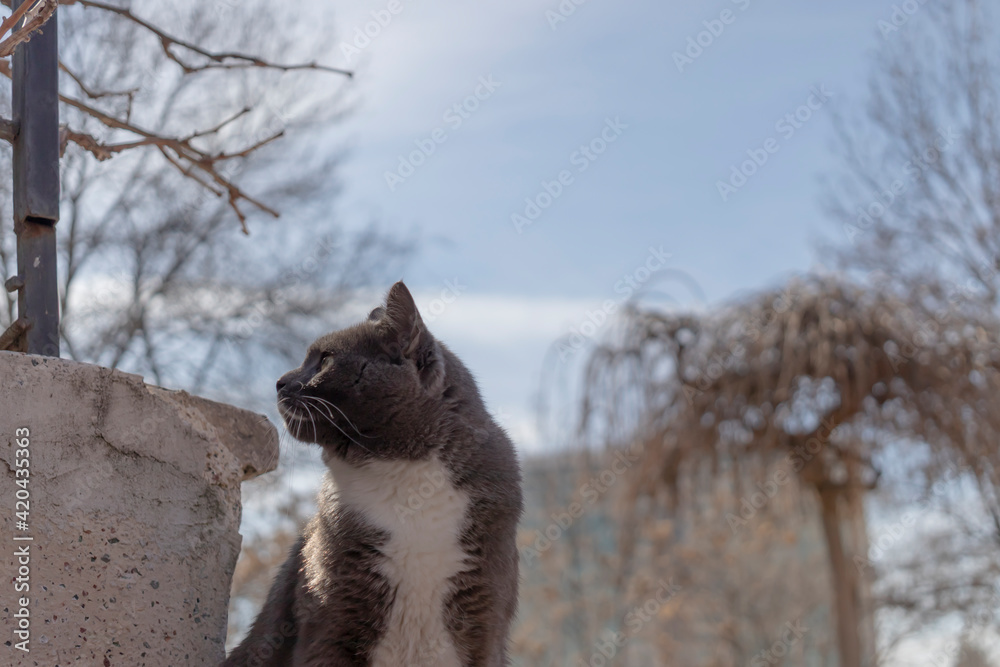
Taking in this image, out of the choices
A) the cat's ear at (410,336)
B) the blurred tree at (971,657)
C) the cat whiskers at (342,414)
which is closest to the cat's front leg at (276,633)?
the cat whiskers at (342,414)

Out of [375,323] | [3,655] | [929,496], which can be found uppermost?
[929,496]

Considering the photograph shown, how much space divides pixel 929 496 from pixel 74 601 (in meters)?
4.86

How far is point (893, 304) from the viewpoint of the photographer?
4.96 m

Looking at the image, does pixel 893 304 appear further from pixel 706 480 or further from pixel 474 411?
pixel 474 411

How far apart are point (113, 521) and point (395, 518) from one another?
25.1 inches

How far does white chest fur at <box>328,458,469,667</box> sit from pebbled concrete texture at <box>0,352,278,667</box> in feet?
1.30

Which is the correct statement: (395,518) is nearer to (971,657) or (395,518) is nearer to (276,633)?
(276,633)

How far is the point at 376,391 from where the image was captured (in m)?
2.19

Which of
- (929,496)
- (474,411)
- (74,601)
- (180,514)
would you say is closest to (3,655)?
(74,601)

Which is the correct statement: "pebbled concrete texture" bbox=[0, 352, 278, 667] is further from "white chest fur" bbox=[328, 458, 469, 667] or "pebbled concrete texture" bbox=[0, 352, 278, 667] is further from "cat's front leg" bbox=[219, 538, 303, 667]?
"white chest fur" bbox=[328, 458, 469, 667]

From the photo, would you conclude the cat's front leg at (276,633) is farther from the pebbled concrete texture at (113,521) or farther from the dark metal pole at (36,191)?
the dark metal pole at (36,191)

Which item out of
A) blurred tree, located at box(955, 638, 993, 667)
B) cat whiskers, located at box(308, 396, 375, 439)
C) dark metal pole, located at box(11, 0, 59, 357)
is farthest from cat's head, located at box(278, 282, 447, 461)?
blurred tree, located at box(955, 638, 993, 667)

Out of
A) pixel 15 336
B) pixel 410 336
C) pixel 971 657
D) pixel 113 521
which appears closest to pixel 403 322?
pixel 410 336

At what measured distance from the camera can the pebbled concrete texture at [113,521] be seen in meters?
1.90
